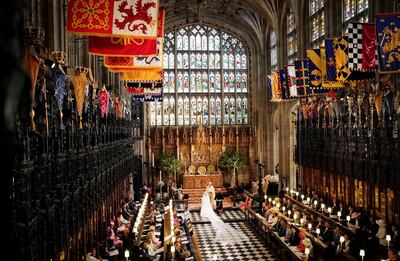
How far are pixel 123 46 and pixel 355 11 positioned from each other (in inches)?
475

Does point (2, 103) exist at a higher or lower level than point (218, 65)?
lower

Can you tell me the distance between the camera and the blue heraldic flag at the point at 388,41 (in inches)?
409

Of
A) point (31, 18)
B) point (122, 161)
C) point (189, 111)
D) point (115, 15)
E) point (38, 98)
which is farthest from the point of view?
point (189, 111)

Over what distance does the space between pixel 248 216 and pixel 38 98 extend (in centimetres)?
1700

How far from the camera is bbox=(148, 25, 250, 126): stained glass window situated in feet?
111

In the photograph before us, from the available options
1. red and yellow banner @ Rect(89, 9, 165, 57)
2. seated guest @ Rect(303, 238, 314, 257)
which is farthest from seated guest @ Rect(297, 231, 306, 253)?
red and yellow banner @ Rect(89, 9, 165, 57)

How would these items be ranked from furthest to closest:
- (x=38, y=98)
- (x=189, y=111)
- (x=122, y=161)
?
(x=189, y=111) → (x=122, y=161) → (x=38, y=98)

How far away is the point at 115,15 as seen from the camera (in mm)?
8844

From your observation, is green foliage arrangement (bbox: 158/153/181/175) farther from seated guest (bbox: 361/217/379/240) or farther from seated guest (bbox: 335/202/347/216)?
seated guest (bbox: 361/217/379/240)

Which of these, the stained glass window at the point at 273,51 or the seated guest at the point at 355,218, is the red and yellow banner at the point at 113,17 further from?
the stained glass window at the point at 273,51

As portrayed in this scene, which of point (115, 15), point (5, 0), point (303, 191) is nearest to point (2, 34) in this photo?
point (5, 0)

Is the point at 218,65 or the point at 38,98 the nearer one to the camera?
the point at 38,98

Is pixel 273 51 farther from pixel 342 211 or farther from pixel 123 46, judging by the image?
pixel 123 46

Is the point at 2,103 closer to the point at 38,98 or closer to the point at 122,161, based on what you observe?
the point at 38,98
